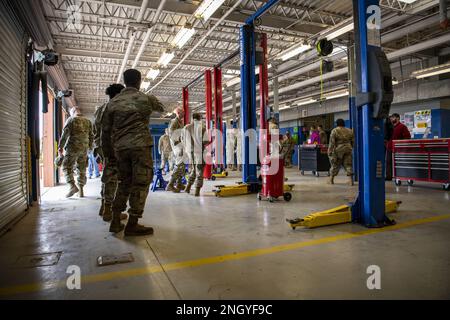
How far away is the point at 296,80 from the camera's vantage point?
652 inches

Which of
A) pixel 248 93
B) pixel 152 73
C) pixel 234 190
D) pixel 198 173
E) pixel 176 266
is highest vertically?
pixel 152 73

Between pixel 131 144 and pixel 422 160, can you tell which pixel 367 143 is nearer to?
pixel 131 144

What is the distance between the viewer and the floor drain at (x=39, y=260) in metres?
2.61

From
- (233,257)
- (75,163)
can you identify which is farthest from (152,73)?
(233,257)

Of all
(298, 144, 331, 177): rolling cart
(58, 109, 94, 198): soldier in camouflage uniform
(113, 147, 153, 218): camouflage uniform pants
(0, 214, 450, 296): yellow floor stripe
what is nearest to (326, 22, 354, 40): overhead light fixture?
(298, 144, 331, 177): rolling cart

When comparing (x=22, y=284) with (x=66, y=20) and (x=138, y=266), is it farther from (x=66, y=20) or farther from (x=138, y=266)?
(x=66, y=20)

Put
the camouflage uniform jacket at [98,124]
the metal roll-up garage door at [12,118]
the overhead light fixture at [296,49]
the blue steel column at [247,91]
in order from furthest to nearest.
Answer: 1. the overhead light fixture at [296,49]
2. the blue steel column at [247,91]
3. the camouflage uniform jacket at [98,124]
4. the metal roll-up garage door at [12,118]

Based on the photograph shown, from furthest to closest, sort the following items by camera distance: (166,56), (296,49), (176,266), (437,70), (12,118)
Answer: (437,70) < (166,56) < (296,49) < (12,118) < (176,266)

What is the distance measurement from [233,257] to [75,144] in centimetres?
525

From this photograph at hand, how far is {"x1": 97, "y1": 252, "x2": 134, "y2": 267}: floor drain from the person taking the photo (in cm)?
257

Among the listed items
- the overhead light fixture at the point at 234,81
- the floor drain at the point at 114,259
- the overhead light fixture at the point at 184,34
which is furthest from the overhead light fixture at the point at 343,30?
the floor drain at the point at 114,259

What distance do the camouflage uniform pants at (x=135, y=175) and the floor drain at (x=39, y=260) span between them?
87 cm

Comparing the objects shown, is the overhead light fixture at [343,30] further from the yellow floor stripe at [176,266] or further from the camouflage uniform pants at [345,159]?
the yellow floor stripe at [176,266]

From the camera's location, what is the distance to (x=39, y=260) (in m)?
2.71
